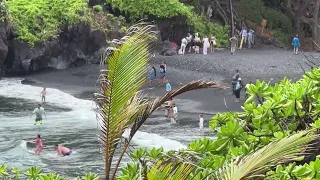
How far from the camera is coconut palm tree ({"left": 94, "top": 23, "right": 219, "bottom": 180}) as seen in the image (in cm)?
484

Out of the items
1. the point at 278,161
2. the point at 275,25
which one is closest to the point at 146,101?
the point at 278,161

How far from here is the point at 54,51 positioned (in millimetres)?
34719

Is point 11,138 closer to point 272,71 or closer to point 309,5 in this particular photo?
point 272,71

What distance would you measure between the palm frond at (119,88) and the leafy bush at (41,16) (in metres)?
29.4

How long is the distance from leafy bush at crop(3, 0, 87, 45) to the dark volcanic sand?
219cm

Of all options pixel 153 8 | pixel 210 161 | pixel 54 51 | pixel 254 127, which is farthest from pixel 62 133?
pixel 210 161

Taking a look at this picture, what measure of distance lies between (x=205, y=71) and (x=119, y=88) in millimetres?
27440

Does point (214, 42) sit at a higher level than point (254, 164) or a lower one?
lower

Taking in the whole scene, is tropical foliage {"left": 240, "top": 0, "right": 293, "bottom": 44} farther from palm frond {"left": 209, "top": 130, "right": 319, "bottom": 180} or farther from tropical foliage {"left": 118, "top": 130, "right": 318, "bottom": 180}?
palm frond {"left": 209, "top": 130, "right": 319, "bottom": 180}

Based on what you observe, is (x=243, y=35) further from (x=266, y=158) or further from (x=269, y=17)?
(x=266, y=158)

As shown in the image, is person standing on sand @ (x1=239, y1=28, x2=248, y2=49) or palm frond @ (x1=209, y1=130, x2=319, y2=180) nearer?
palm frond @ (x1=209, y1=130, x2=319, y2=180)

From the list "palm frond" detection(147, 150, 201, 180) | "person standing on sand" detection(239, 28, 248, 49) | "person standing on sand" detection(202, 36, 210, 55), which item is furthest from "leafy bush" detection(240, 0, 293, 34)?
"palm frond" detection(147, 150, 201, 180)

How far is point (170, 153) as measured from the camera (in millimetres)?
4770

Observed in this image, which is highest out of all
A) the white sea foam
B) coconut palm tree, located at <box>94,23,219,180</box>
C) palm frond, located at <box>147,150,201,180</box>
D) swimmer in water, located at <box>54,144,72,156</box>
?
coconut palm tree, located at <box>94,23,219,180</box>
